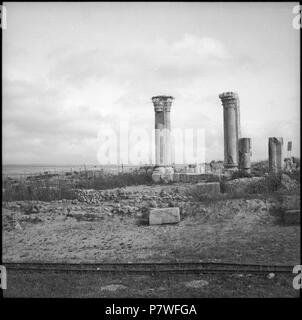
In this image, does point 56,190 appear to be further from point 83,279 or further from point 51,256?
point 83,279

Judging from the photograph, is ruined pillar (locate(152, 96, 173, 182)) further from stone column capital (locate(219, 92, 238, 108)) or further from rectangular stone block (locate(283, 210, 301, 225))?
rectangular stone block (locate(283, 210, 301, 225))

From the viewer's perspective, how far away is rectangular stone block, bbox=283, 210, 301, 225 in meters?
10.0

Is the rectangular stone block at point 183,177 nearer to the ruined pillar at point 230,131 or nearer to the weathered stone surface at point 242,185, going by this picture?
the ruined pillar at point 230,131

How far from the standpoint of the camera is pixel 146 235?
10.1 meters

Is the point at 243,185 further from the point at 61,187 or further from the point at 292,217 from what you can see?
the point at 61,187

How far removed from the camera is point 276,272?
6.75 meters

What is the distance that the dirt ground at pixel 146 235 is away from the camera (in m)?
8.49

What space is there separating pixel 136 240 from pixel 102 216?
2.57m

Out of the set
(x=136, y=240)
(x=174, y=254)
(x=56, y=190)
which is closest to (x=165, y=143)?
(x=56, y=190)

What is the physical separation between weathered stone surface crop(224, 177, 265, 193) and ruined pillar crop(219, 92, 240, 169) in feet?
12.9

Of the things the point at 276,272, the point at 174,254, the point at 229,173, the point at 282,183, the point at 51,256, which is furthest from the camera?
the point at 229,173

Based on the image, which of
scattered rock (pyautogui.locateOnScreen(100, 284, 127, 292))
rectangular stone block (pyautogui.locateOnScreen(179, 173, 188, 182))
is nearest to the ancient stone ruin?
rectangular stone block (pyautogui.locateOnScreen(179, 173, 188, 182))

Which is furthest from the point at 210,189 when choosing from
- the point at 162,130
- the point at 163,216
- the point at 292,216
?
the point at 162,130

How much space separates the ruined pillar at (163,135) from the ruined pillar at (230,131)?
266 cm
